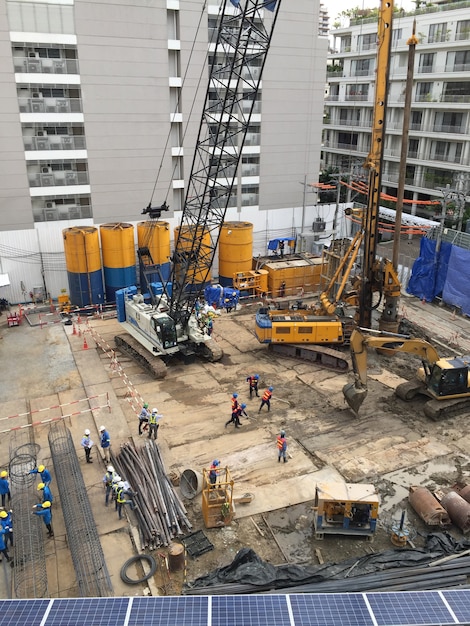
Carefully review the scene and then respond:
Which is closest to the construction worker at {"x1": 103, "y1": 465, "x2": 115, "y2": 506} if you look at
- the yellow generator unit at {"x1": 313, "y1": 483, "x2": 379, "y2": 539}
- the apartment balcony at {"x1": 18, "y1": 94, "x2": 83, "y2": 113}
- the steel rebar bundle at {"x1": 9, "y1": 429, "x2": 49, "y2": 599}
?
the steel rebar bundle at {"x1": 9, "y1": 429, "x2": 49, "y2": 599}

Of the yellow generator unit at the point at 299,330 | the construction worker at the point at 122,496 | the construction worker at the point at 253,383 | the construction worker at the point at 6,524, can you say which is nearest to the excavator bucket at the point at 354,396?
the construction worker at the point at 253,383

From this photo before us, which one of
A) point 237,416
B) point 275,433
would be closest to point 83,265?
point 237,416

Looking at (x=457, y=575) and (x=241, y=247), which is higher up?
(x=241, y=247)

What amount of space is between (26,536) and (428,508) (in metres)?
11.4

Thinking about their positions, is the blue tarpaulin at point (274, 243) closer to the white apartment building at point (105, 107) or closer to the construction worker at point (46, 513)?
the white apartment building at point (105, 107)

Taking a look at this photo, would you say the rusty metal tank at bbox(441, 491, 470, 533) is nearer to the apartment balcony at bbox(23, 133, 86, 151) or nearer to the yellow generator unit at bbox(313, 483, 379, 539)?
the yellow generator unit at bbox(313, 483, 379, 539)

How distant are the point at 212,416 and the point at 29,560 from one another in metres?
8.96

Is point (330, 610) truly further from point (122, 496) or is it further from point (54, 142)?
point (54, 142)

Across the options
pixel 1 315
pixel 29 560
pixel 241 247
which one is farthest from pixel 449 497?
pixel 1 315

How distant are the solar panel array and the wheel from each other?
13.7ft

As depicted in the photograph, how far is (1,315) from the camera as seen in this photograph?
3109 centimetres

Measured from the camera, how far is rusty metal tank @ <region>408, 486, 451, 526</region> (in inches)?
576

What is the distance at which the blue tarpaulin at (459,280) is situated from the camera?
3064 centimetres

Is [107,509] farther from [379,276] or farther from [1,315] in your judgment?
[1,315]
